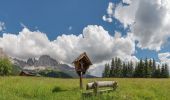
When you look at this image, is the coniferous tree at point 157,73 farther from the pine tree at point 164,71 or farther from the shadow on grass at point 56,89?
the shadow on grass at point 56,89

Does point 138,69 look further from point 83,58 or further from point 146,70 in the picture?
point 83,58

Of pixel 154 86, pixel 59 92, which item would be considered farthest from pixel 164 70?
pixel 59 92

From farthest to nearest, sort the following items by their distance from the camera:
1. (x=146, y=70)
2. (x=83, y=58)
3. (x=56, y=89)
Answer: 1. (x=146, y=70)
2. (x=83, y=58)
3. (x=56, y=89)

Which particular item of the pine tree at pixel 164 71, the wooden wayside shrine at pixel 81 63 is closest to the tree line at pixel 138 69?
the pine tree at pixel 164 71

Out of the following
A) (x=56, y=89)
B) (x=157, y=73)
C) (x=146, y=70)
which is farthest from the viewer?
(x=157, y=73)


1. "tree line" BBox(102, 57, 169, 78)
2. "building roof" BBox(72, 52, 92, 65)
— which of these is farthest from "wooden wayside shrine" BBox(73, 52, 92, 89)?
"tree line" BBox(102, 57, 169, 78)

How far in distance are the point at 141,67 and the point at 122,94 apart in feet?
375

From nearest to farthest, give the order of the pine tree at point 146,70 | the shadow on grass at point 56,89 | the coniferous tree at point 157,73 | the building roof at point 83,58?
the shadow on grass at point 56,89 < the building roof at point 83,58 < the pine tree at point 146,70 < the coniferous tree at point 157,73

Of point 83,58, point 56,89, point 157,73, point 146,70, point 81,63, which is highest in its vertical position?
point 146,70

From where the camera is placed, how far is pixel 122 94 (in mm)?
29156

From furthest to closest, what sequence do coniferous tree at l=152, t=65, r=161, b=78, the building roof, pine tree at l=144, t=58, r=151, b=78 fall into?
coniferous tree at l=152, t=65, r=161, b=78
pine tree at l=144, t=58, r=151, b=78
the building roof

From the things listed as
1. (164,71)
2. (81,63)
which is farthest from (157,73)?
(81,63)

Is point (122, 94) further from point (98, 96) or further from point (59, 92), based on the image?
point (59, 92)

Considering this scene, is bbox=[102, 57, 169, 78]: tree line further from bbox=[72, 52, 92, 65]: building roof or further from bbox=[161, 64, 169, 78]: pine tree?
bbox=[72, 52, 92, 65]: building roof
